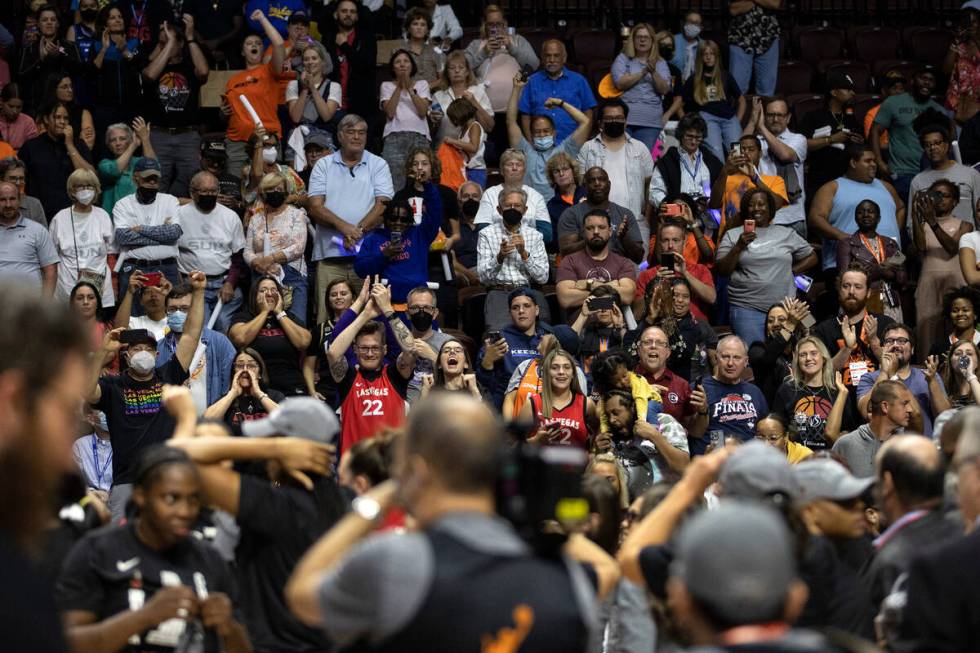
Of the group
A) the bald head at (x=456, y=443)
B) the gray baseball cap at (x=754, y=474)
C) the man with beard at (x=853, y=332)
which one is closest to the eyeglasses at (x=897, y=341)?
the man with beard at (x=853, y=332)

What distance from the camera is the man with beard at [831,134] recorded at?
14.2m

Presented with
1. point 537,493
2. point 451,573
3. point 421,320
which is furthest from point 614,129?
point 451,573

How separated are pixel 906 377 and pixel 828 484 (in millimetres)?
6023

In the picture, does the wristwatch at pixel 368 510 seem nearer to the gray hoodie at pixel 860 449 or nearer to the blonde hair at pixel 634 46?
the gray hoodie at pixel 860 449

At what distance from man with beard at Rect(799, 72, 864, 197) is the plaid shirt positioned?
378 centimetres

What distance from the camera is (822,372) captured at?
33.8ft

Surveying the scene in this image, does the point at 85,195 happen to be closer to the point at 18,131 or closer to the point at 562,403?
the point at 18,131

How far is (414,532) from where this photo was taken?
116 inches

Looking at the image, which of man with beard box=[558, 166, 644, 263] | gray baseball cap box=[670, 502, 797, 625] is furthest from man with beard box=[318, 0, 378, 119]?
gray baseball cap box=[670, 502, 797, 625]

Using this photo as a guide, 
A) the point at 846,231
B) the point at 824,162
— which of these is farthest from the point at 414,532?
the point at 824,162

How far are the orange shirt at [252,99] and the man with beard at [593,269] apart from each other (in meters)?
3.51

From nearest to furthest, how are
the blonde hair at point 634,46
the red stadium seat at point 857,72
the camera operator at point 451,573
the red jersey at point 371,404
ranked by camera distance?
1. the camera operator at point 451,573
2. the red jersey at point 371,404
3. the blonde hair at point 634,46
4. the red stadium seat at point 857,72

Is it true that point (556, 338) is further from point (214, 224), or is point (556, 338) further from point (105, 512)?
point (105, 512)

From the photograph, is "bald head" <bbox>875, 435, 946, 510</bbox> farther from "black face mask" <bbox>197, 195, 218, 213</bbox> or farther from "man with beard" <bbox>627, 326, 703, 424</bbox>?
"black face mask" <bbox>197, 195, 218, 213</bbox>
